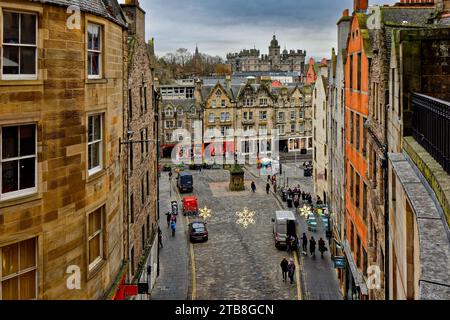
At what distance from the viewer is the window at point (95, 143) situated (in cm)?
1230

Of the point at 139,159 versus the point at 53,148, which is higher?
the point at 53,148

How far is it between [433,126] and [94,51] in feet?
26.7

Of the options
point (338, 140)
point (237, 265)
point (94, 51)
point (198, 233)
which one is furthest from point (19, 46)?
point (198, 233)

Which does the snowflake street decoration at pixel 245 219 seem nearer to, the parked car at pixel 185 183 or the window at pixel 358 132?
the window at pixel 358 132

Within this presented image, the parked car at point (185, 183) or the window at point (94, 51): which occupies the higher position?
the window at point (94, 51)

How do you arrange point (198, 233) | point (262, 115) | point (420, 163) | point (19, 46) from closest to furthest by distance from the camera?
point (420, 163), point (19, 46), point (198, 233), point (262, 115)

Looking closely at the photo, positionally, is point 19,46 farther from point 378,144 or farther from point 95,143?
point 378,144

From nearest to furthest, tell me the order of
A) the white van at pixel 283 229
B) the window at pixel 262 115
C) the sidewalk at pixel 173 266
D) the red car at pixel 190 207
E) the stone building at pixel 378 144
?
the stone building at pixel 378 144 → the sidewalk at pixel 173 266 → the white van at pixel 283 229 → the red car at pixel 190 207 → the window at pixel 262 115

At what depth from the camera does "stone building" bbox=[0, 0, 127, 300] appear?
9.55 meters

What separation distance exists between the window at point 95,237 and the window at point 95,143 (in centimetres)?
118

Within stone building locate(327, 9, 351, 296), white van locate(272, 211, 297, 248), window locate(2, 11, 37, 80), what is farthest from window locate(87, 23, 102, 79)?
white van locate(272, 211, 297, 248)

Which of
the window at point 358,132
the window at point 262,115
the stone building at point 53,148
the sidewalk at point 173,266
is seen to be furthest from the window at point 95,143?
the window at point 262,115

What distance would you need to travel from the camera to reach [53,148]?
10367mm

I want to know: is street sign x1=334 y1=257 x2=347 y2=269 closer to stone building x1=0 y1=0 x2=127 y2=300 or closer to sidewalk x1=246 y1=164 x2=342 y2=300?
sidewalk x1=246 y1=164 x2=342 y2=300
